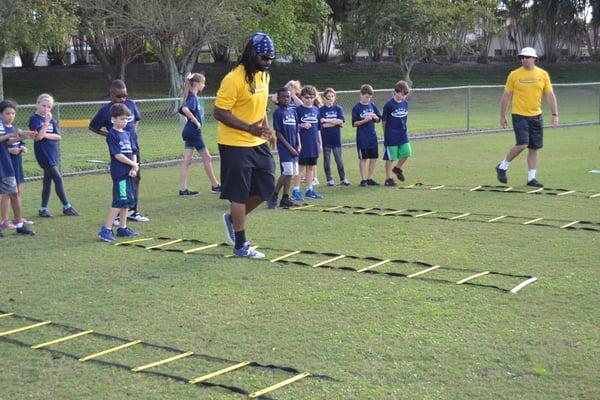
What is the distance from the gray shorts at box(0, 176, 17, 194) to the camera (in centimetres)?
958

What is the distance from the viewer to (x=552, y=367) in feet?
16.3

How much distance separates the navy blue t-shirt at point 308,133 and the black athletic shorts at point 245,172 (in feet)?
13.5

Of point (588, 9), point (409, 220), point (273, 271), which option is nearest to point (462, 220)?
point (409, 220)

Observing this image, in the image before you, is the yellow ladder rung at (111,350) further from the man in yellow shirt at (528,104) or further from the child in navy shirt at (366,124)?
the man in yellow shirt at (528,104)

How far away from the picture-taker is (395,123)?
43.7ft

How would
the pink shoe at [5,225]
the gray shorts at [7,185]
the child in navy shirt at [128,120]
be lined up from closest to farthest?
the gray shorts at [7,185], the pink shoe at [5,225], the child in navy shirt at [128,120]

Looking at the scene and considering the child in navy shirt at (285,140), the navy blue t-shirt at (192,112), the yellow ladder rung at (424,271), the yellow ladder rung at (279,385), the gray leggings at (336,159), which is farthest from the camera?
the gray leggings at (336,159)

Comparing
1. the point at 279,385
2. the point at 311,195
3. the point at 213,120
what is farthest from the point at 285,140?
the point at 213,120

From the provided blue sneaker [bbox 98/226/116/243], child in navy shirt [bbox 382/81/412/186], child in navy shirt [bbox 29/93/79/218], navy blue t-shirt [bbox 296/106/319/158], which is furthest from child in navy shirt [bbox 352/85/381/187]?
blue sneaker [bbox 98/226/116/243]

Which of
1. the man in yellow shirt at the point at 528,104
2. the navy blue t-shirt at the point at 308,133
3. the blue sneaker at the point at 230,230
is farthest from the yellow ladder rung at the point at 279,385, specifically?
the man in yellow shirt at the point at 528,104

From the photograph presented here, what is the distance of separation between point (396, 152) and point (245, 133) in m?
5.84

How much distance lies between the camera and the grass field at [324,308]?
4859 millimetres

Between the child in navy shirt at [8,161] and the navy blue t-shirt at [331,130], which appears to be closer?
the child in navy shirt at [8,161]

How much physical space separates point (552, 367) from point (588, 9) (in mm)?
52374
